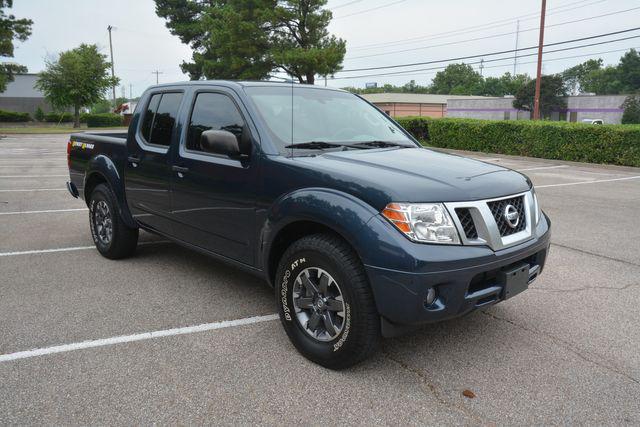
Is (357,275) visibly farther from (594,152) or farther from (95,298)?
(594,152)

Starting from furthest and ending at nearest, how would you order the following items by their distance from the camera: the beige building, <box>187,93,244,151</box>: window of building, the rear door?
the beige building → the rear door → <box>187,93,244,151</box>: window of building

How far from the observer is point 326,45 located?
35.8 m

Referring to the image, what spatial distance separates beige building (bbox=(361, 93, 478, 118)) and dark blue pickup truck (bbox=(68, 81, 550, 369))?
67615 millimetres

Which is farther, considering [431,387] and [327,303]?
[327,303]

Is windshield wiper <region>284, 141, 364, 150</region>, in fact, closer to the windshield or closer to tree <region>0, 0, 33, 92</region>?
the windshield

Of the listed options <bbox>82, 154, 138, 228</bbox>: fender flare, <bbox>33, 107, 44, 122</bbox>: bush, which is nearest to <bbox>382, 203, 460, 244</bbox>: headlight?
<bbox>82, 154, 138, 228</bbox>: fender flare

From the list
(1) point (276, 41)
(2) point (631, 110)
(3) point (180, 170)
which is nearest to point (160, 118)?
(3) point (180, 170)

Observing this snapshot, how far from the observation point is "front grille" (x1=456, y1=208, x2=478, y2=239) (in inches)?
121

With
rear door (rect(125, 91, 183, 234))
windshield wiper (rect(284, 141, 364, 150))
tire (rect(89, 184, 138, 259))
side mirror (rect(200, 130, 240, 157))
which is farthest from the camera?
tire (rect(89, 184, 138, 259))

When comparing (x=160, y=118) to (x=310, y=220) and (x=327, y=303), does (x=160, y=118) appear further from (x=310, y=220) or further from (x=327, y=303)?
(x=327, y=303)

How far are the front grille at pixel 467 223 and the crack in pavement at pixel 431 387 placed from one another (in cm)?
92

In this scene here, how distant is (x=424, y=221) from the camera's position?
297cm

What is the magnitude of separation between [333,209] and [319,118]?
1331mm

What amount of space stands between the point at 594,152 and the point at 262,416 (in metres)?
17.3
